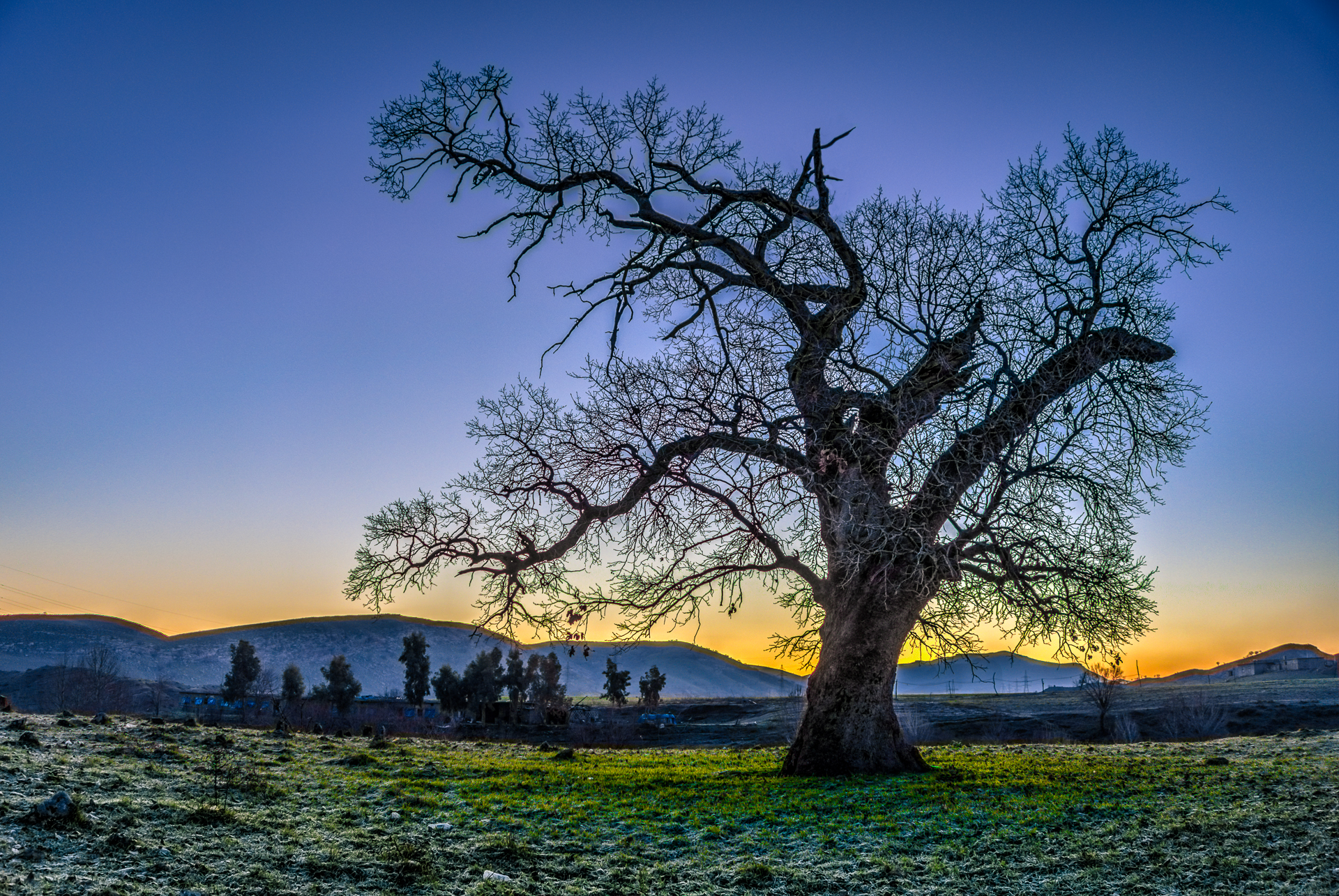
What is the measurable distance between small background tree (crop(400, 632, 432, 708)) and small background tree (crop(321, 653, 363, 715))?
6037mm

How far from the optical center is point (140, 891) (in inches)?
211

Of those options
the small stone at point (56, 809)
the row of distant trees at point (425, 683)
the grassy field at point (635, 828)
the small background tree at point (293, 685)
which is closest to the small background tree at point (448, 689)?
the row of distant trees at point (425, 683)

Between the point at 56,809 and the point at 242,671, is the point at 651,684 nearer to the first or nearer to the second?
the point at 242,671

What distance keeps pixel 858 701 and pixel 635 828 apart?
5.67 metres

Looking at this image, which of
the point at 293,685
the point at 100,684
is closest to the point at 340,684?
the point at 293,685

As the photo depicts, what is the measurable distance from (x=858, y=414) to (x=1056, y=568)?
12.5ft

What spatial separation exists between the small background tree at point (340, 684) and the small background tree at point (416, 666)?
19.8 feet

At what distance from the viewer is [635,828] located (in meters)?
8.95

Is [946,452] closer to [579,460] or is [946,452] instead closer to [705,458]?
[705,458]

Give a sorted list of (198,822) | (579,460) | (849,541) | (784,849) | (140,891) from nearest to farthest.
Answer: (140,891) < (198,822) < (784,849) < (849,541) < (579,460)

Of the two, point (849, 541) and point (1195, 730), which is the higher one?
point (849, 541)

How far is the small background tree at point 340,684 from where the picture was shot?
8231cm

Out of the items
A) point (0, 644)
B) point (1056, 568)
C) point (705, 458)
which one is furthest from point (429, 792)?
point (0, 644)

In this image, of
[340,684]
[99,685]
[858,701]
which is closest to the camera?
[858,701]
